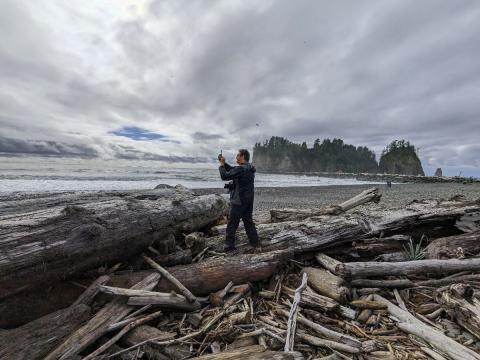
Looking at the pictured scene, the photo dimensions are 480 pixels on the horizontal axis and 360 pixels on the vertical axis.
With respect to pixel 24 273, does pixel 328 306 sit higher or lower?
lower

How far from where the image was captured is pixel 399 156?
135m

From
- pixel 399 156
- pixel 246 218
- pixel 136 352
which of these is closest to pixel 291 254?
pixel 246 218

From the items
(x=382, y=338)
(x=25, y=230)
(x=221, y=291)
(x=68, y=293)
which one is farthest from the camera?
(x=221, y=291)

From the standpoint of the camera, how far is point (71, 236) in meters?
3.52

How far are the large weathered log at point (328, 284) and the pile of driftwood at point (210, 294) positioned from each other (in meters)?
0.02

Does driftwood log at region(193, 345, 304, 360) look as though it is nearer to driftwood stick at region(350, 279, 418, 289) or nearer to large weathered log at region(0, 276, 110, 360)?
large weathered log at region(0, 276, 110, 360)

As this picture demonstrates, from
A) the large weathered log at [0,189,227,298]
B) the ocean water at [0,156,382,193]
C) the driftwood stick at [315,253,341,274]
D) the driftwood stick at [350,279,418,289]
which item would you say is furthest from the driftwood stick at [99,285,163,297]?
the ocean water at [0,156,382,193]

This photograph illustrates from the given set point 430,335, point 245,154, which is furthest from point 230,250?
point 430,335

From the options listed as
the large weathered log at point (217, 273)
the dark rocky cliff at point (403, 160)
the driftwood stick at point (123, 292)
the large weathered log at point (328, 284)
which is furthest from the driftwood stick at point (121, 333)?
the dark rocky cliff at point (403, 160)

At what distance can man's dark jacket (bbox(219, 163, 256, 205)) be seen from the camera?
211 inches

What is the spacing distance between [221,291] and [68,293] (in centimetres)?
206

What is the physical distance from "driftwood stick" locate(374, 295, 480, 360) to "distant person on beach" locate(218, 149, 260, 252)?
2535 millimetres

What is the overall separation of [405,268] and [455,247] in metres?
1.38

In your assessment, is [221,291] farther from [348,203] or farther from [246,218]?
[348,203]
